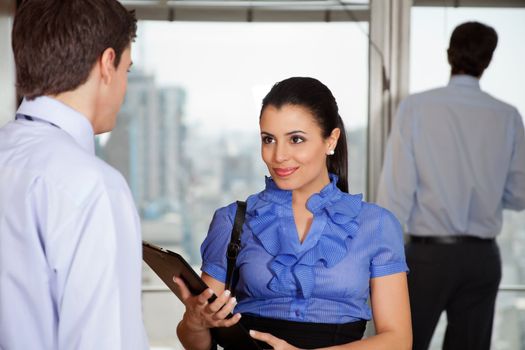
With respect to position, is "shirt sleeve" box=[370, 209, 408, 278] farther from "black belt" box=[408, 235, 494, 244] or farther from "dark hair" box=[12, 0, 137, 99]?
"black belt" box=[408, 235, 494, 244]

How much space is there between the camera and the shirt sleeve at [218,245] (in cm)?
227

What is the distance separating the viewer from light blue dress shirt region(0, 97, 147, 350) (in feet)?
4.33

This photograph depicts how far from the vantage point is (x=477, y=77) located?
12.1 ft

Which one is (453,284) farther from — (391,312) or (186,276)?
(186,276)

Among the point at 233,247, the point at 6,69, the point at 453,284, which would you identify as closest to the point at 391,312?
the point at 233,247

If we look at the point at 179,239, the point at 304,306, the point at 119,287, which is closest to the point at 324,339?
the point at 304,306

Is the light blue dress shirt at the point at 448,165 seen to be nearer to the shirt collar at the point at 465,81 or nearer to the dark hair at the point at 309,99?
the shirt collar at the point at 465,81

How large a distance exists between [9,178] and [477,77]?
2733mm

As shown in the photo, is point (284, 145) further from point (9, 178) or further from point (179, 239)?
point (179, 239)

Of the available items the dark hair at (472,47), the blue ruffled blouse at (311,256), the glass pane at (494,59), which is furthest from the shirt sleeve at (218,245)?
the glass pane at (494,59)

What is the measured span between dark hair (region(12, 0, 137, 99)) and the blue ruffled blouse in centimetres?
90

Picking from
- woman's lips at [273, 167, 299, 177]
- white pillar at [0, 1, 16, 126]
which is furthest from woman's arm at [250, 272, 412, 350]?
white pillar at [0, 1, 16, 126]

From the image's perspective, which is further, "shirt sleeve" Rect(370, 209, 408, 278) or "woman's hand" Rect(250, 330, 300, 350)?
"shirt sleeve" Rect(370, 209, 408, 278)

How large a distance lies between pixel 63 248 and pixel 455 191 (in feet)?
8.55
